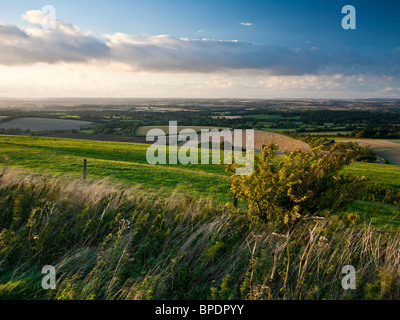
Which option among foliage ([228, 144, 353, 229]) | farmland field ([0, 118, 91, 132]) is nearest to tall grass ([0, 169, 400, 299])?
foliage ([228, 144, 353, 229])

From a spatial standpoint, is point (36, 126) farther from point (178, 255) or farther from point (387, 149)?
point (178, 255)

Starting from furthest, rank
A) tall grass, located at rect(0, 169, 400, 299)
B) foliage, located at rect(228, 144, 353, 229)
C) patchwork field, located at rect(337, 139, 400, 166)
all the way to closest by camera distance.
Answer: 1. patchwork field, located at rect(337, 139, 400, 166)
2. foliage, located at rect(228, 144, 353, 229)
3. tall grass, located at rect(0, 169, 400, 299)

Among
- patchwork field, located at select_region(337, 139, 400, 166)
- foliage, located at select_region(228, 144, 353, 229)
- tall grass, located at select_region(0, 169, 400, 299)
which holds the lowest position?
patchwork field, located at select_region(337, 139, 400, 166)

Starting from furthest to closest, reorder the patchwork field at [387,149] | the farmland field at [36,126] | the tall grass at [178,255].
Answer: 1. the farmland field at [36,126]
2. the patchwork field at [387,149]
3. the tall grass at [178,255]

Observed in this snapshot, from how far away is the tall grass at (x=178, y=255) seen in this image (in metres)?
3.96

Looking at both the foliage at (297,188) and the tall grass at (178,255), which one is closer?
the tall grass at (178,255)

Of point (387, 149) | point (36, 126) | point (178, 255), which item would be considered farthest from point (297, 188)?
point (36, 126)

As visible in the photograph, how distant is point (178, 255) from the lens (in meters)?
4.90

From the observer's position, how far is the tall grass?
396 cm

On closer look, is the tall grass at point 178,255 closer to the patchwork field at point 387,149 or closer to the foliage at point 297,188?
the foliage at point 297,188

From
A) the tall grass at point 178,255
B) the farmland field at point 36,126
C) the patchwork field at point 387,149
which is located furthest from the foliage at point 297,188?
the farmland field at point 36,126

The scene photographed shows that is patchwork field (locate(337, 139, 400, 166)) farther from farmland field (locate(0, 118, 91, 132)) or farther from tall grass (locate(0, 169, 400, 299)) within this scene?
farmland field (locate(0, 118, 91, 132))

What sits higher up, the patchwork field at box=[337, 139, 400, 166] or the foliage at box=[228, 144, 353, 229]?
the foliage at box=[228, 144, 353, 229]
